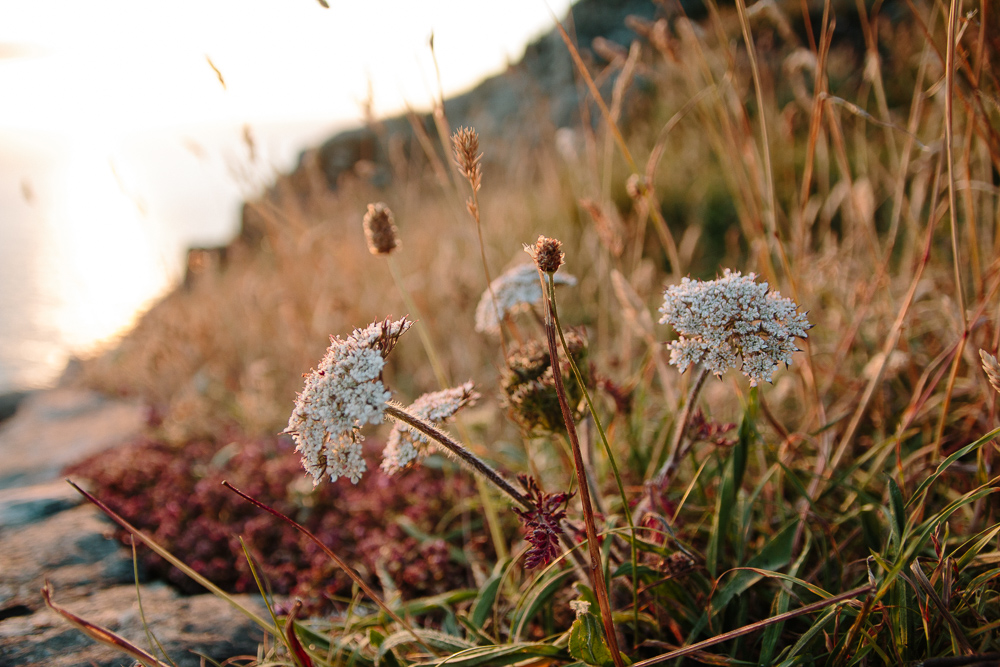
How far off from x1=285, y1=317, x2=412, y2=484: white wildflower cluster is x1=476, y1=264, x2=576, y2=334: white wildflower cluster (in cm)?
58

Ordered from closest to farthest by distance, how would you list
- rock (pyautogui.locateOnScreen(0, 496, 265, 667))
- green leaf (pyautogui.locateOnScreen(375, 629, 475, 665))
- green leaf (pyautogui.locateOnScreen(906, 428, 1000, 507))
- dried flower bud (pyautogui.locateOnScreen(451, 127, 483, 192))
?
1. green leaf (pyautogui.locateOnScreen(906, 428, 1000, 507))
2. dried flower bud (pyautogui.locateOnScreen(451, 127, 483, 192))
3. green leaf (pyautogui.locateOnScreen(375, 629, 475, 665))
4. rock (pyautogui.locateOnScreen(0, 496, 265, 667))

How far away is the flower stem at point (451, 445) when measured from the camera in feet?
3.53

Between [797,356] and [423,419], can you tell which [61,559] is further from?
[797,356]

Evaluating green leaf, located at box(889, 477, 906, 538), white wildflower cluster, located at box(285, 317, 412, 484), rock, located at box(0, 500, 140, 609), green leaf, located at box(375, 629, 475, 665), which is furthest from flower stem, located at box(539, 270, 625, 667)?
rock, located at box(0, 500, 140, 609)

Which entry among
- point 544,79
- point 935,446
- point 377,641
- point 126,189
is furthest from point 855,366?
point 544,79

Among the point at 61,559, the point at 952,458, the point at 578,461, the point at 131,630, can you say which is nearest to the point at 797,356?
the point at 952,458

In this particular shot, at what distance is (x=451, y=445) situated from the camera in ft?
3.63

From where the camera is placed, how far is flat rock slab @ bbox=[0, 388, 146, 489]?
358cm

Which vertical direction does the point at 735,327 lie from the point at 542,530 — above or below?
above

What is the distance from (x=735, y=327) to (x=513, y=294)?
72 cm

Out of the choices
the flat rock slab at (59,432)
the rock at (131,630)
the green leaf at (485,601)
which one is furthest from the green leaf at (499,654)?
the flat rock slab at (59,432)

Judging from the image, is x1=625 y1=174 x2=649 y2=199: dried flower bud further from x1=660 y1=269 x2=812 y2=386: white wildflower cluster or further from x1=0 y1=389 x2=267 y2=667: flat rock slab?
x1=0 y1=389 x2=267 y2=667: flat rock slab

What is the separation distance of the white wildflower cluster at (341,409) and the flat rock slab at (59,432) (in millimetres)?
3382

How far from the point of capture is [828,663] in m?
1.21
